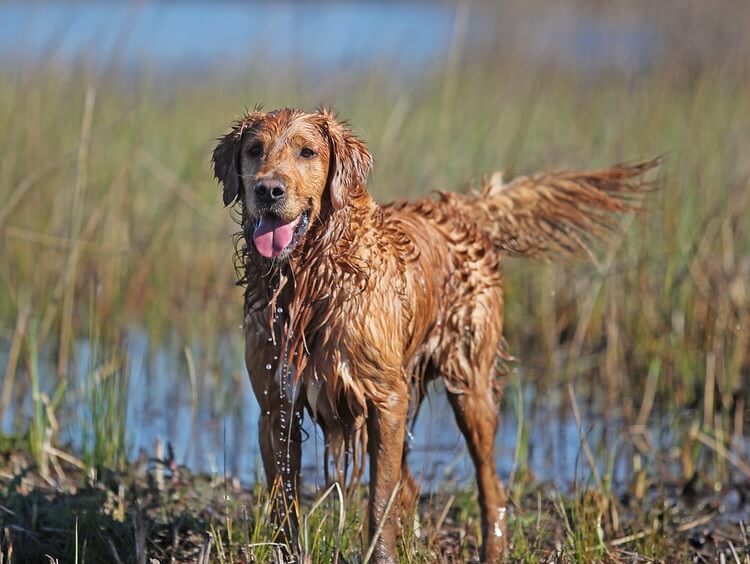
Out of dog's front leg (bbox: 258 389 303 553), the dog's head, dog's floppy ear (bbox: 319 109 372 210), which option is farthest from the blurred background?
dog's floppy ear (bbox: 319 109 372 210)

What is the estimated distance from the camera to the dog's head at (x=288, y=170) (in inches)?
143

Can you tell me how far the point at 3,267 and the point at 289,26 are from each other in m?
3.65

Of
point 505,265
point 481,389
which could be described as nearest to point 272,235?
point 481,389

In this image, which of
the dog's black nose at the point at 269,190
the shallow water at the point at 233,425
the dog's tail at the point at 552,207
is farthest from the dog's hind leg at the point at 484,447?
the dog's black nose at the point at 269,190

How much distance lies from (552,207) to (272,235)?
1.87 m

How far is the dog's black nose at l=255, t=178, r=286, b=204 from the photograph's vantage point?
11.6 feet

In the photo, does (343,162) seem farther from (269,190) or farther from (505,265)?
(505,265)

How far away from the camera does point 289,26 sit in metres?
8.98

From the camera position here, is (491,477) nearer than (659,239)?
Yes

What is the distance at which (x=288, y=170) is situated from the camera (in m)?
3.67

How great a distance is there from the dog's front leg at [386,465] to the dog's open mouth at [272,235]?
26.3 inches

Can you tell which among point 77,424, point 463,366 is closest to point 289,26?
point 77,424

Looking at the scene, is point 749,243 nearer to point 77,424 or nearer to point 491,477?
point 491,477

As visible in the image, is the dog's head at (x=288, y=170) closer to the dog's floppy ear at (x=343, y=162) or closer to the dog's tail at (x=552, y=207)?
the dog's floppy ear at (x=343, y=162)
